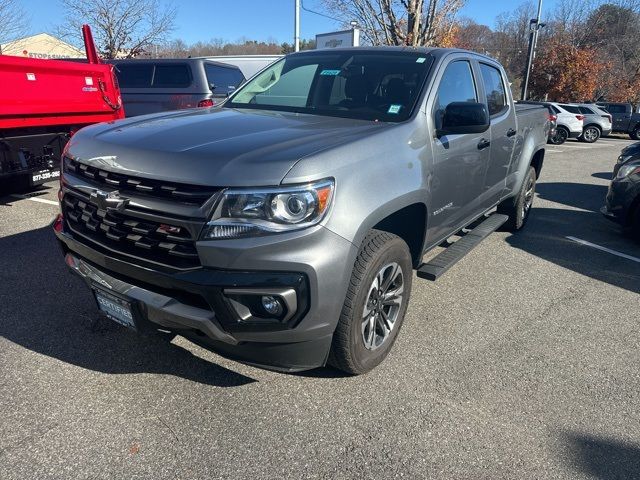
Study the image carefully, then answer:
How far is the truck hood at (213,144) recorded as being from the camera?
220 centimetres

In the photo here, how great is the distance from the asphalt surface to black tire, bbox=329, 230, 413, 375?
0.18 m

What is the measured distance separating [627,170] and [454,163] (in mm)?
3703

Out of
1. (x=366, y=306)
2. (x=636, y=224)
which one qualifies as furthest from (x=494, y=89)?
(x=366, y=306)

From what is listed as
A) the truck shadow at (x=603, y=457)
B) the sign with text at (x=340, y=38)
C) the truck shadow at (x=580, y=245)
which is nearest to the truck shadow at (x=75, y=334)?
the truck shadow at (x=603, y=457)

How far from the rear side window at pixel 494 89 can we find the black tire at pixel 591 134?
20.9 metres

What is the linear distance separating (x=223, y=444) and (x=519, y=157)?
442cm

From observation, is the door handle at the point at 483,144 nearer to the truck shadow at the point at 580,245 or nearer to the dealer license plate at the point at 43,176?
the truck shadow at the point at 580,245

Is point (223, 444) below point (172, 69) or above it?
below

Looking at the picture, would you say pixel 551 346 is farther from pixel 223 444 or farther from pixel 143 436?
pixel 143 436

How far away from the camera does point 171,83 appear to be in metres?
9.17

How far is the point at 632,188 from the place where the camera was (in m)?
5.68

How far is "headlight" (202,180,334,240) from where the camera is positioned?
2168 mm

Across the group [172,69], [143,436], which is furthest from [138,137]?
[172,69]

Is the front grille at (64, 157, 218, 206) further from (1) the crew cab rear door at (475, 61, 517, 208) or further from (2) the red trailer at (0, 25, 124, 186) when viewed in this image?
(2) the red trailer at (0, 25, 124, 186)
